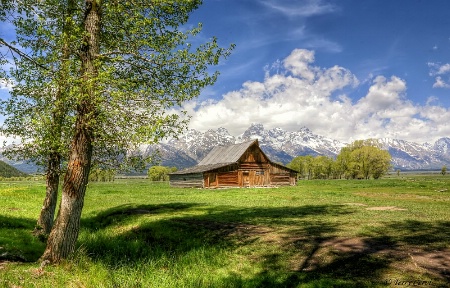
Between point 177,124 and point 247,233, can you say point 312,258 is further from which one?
point 177,124

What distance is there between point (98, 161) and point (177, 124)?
3105 millimetres

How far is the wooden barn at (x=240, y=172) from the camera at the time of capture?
201 feet

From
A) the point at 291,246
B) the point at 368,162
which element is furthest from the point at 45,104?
the point at 368,162

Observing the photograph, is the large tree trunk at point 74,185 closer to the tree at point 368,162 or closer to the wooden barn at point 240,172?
the wooden barn at point 240,172

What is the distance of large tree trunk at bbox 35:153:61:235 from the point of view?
15016mm

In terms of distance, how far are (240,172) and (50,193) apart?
48.9 metres

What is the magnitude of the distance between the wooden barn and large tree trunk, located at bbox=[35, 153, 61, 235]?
44.3 meters

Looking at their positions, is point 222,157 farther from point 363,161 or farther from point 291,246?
point 363,161

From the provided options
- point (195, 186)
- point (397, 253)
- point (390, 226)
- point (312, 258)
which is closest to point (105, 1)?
point (312, 258)

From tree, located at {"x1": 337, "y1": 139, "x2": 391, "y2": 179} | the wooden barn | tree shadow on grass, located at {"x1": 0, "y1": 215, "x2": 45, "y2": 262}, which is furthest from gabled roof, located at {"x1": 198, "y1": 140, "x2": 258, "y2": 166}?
tree, located at {"x1": 337, "y1": 139, "x2": 391, "y2": 179}

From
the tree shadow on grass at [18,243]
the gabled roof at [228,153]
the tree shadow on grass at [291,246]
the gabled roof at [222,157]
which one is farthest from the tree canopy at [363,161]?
the tree shadow on grass at [18,243]

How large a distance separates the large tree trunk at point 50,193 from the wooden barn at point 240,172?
44321mm

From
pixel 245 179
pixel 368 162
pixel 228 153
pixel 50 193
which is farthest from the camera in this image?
pixel 368 162

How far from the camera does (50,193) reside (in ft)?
50.5
